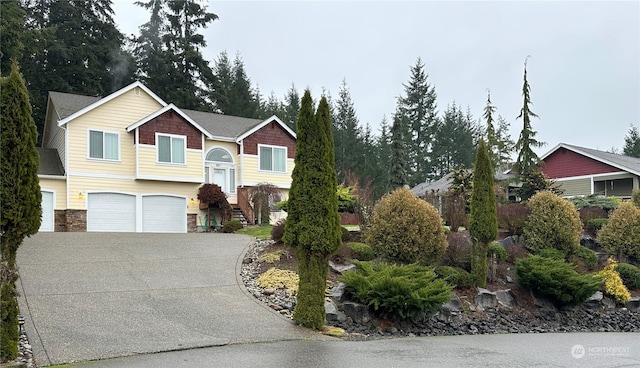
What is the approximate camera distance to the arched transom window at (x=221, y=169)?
85.3 feet

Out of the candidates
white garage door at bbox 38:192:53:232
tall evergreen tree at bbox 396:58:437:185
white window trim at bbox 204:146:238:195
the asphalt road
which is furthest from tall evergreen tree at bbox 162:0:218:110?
the asphalt road

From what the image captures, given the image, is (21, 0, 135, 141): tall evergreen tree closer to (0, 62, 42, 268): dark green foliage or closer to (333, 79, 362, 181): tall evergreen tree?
(333, 79, 362, 181): tall evergreen tree

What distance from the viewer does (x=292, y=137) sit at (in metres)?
27.9

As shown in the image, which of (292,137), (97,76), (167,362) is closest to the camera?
(167,362)

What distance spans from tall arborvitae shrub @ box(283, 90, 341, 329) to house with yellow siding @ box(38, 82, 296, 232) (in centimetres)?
1519

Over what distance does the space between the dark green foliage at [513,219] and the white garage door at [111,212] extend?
15.2 m

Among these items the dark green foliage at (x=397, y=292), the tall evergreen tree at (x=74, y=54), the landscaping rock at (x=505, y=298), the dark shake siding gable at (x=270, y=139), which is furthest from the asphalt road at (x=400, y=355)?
the tall evergreen tree at (x=74, y=54)

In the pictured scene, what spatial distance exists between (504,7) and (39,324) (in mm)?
12853

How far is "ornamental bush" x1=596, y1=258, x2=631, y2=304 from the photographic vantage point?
14422mm

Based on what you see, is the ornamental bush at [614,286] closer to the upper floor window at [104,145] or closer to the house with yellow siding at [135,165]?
the house with yellow siding at [135,165]

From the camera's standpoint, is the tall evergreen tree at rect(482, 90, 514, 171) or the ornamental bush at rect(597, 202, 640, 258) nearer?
the ornamental bush at rect(597, 202, 640, 258)

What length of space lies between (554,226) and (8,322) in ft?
47.1

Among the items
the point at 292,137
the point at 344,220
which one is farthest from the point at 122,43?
the point at 344,220

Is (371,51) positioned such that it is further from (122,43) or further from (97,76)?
(122,43)
